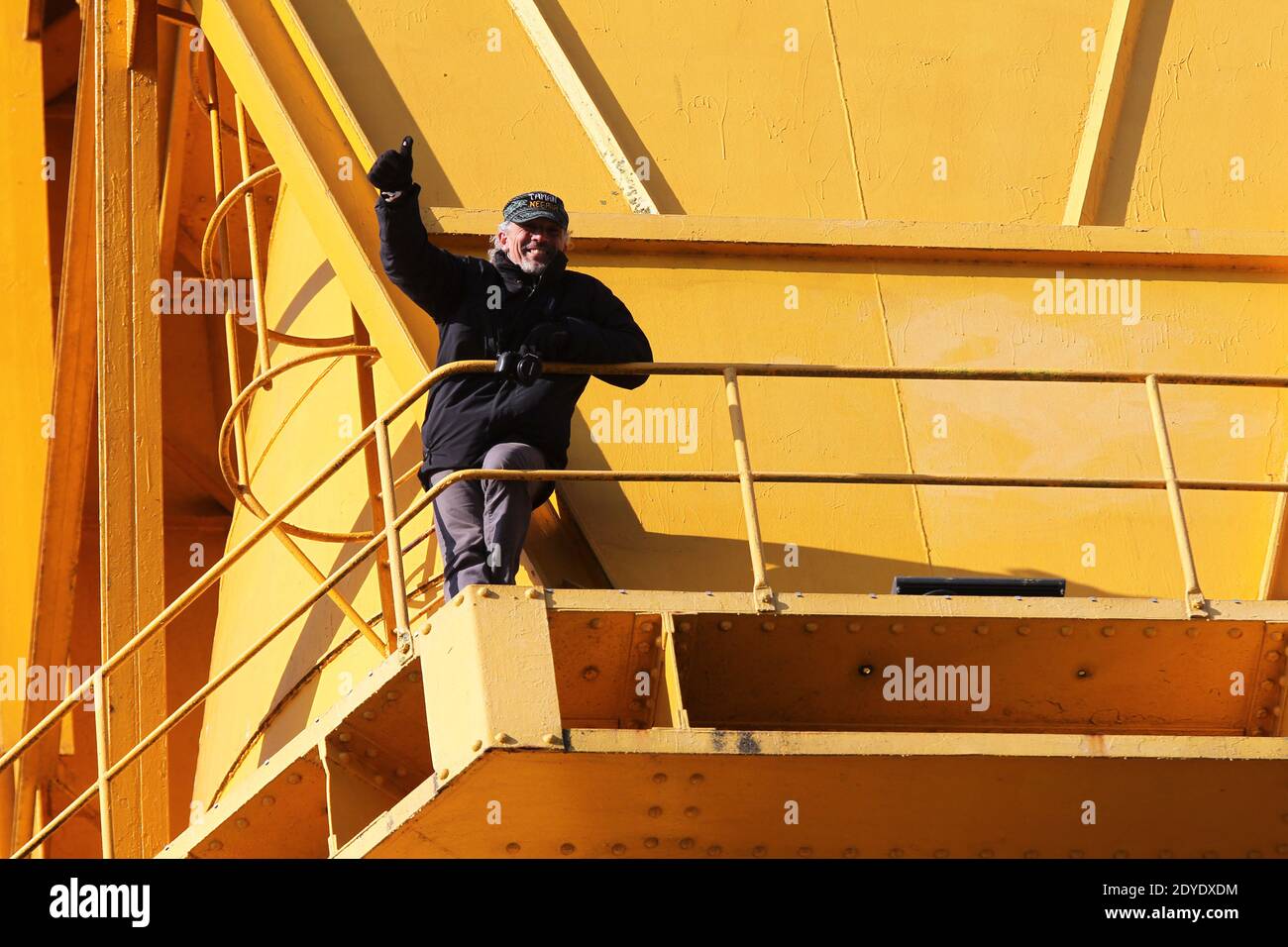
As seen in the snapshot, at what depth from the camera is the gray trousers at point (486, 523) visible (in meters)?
7.54

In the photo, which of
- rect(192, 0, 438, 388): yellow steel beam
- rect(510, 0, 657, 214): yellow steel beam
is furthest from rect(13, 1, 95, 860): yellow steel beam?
rect(510, 0, 657, 214): yellow steel beam

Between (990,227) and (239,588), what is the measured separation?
5.94 metres

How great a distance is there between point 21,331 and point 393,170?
884 cm

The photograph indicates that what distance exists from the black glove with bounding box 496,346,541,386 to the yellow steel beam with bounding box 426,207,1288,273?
2.18m

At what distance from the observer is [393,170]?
739cm

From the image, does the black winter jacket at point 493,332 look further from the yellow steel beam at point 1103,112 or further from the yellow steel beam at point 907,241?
the yellow steel beam at point 1103,112

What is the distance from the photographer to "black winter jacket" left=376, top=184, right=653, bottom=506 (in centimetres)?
787

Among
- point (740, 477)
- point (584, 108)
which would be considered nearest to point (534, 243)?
point (740, 477)

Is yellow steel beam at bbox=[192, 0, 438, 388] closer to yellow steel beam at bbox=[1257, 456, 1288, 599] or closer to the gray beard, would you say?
the gray beard

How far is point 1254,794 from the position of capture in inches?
290

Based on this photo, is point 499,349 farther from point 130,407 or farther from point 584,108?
point 130,407

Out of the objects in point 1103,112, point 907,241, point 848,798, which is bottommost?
point 848,798
